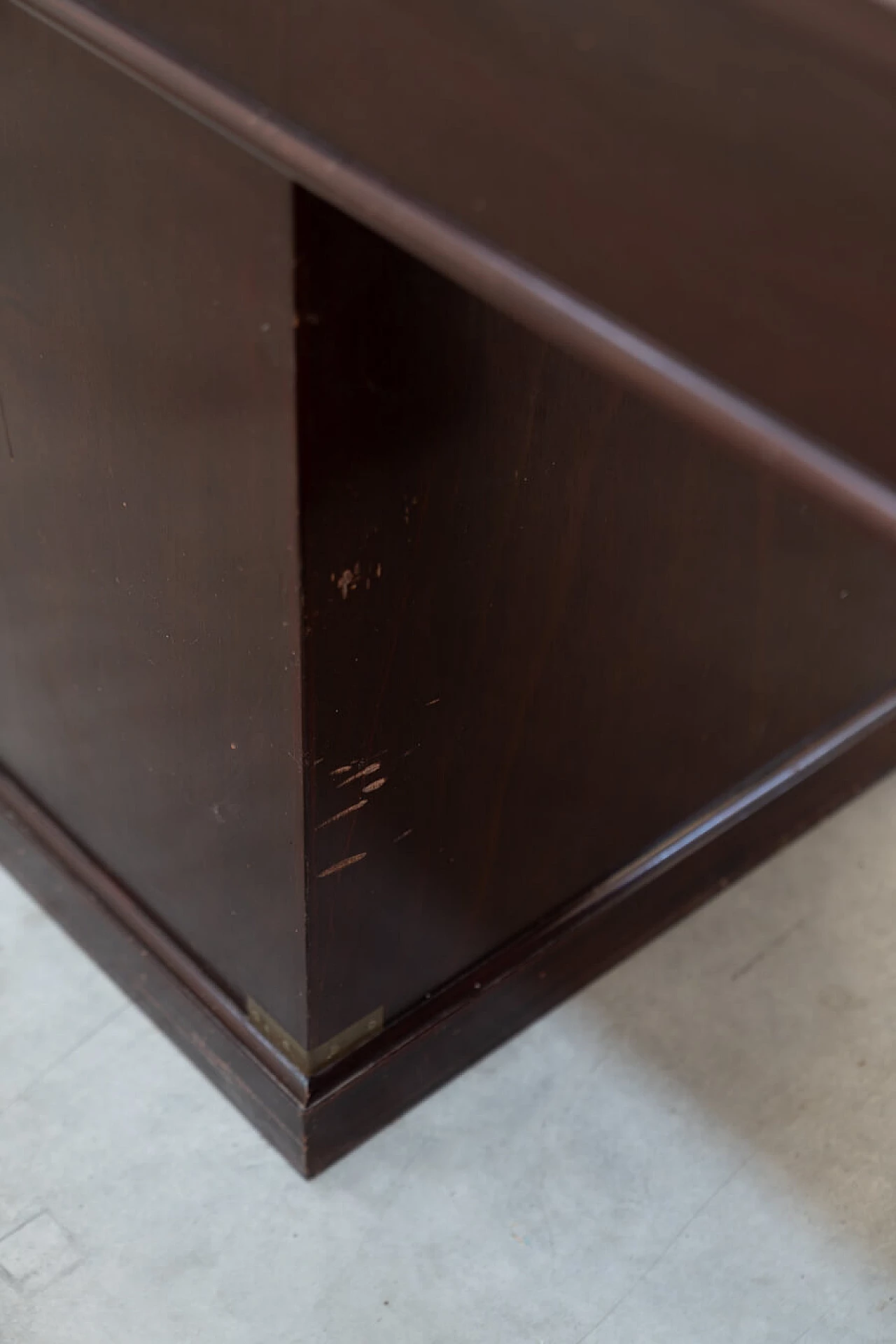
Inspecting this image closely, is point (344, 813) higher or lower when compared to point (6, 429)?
lower

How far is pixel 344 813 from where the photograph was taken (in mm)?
1110

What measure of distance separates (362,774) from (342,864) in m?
0.10

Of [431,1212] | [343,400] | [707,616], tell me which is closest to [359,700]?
[343,400]

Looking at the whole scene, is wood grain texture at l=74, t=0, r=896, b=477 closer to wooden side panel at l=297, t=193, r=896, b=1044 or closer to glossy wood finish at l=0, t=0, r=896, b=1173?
glossy wood finish at l=0, t=0, r=896, b=1173

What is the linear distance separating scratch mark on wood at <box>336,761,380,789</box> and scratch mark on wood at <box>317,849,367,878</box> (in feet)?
0.28

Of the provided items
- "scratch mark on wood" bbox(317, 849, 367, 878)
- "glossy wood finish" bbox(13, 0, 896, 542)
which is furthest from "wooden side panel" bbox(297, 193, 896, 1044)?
"glossy wood finish" bbox(13, 0, 896, 542)

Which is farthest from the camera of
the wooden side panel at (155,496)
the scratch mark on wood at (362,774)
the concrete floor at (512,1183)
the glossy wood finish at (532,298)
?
the concrete floor at (512,1183)

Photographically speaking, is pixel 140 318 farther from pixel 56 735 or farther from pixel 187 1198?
pixel 187 1198

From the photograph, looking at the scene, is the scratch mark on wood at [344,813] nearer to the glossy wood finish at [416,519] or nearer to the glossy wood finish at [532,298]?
the glossy wood finish at [416,519]

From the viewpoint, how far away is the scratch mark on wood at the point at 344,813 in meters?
1.10

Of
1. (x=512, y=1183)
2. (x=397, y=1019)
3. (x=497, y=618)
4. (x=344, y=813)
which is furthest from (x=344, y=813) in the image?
(x=512, y=1183)

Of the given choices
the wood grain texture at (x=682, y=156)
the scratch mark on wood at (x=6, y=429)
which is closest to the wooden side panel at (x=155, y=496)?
the scratch mark on wood at (x=6, y=429)

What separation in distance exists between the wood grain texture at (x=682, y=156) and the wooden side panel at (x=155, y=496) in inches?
7.1

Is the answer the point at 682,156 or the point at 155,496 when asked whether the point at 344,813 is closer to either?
the point at 155,496
